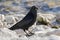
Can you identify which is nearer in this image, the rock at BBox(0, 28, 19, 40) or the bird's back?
the rock at BBox(0, 28, 19, 40)

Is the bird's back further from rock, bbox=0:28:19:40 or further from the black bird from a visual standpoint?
rock, bbox=0:28:19:40

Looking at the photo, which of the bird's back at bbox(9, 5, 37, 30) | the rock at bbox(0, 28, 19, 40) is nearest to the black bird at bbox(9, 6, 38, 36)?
the bird's back at bbox(9, 5, 37, 30)

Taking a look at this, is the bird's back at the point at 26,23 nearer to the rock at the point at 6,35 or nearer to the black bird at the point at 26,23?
the black bird at the point at 26,23

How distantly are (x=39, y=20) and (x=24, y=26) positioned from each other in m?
3.54

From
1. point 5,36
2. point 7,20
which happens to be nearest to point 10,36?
point 5,36

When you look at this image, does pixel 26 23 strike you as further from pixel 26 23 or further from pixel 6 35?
pixel 6 35

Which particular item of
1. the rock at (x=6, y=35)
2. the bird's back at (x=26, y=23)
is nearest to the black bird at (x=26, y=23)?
the bird's back at (x=26, y=23)

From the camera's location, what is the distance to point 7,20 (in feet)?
37.4

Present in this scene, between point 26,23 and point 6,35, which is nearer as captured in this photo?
point 6,35

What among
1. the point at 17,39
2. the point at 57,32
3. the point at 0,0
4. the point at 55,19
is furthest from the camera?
the point at 0,0

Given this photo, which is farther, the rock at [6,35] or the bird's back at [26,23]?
the bird's back at [26,23]

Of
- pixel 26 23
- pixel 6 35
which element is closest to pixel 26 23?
pixel 26 23

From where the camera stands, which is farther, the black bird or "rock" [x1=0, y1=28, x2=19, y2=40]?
the black bird

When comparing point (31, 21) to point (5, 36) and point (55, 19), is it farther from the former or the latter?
point (55, 19)
